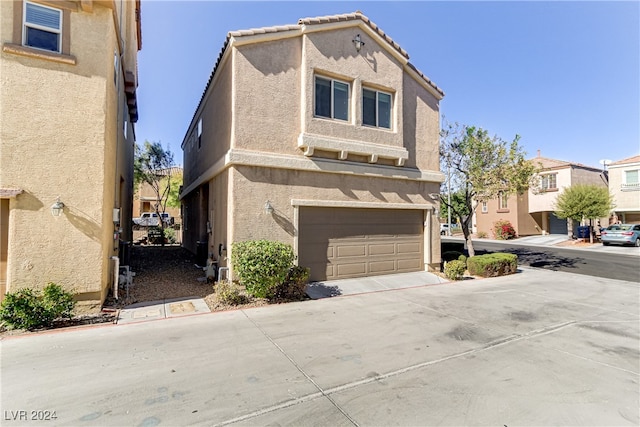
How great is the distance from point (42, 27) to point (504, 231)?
33058 millimetres

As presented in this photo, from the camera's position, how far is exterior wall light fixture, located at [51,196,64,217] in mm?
6562

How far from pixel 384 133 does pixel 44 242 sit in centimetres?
1007

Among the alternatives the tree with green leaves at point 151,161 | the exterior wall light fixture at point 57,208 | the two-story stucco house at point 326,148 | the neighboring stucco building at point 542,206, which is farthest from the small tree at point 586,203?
the exterior wall light fixture at point 57,208

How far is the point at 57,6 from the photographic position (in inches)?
270

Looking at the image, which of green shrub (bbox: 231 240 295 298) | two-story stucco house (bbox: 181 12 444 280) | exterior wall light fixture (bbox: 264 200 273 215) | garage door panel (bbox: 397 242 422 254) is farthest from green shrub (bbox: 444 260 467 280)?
exterior wall light fixture (bbox: 264 200 273 215)

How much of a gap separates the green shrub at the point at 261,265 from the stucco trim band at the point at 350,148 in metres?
3.36

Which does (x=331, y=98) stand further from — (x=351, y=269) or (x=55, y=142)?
(x=55, y=142)

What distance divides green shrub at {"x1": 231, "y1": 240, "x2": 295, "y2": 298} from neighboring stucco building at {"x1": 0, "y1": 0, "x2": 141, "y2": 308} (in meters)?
3.11

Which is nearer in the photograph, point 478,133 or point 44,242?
point 44,242

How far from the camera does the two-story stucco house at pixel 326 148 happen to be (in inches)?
358

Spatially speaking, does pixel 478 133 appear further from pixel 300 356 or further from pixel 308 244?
pixel 300 356

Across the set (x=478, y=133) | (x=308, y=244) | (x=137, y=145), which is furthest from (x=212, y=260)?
(x=137, y=145)

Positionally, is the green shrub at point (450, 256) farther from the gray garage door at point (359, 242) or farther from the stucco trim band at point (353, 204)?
the stucco trim band at point (353, 204)

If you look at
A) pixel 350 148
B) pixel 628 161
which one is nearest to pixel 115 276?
pixel 350 148
